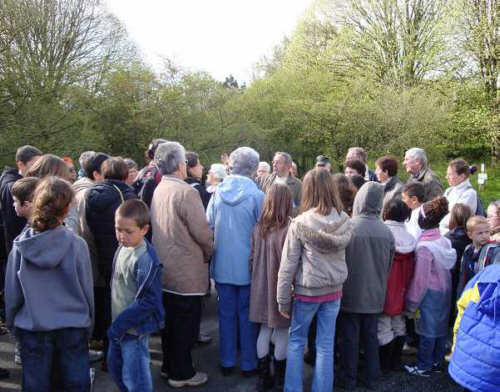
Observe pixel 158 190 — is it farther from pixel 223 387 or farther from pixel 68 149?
pixel 68 149

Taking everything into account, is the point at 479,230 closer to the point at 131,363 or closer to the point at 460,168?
the point at 460,168

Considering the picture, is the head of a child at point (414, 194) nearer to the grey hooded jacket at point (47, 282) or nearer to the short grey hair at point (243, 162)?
the short grey hair at point (243, 162)

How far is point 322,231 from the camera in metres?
3.28

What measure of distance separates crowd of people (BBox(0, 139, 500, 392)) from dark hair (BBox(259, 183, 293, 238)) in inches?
0.5

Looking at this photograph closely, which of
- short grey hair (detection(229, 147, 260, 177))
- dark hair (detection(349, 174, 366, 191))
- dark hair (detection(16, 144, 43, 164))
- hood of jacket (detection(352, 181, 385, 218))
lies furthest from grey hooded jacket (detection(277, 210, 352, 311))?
dark hair (detection(16, 144, 43, 164))

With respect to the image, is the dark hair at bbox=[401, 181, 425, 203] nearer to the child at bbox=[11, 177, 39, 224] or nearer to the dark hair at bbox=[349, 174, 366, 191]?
the dark hair at bbox=[349, 174, 366, 191]

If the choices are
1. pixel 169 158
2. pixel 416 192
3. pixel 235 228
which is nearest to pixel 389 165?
pixel 416 192

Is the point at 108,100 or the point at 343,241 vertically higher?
the point at 108,100

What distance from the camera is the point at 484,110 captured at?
712 inches

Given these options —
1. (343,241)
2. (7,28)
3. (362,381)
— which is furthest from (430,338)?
(7,28)

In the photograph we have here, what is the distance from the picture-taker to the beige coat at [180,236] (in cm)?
357

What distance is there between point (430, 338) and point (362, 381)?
0.79 meters

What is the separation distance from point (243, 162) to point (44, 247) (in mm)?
1922

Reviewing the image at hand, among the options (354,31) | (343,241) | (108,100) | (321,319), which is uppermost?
(354,31)
